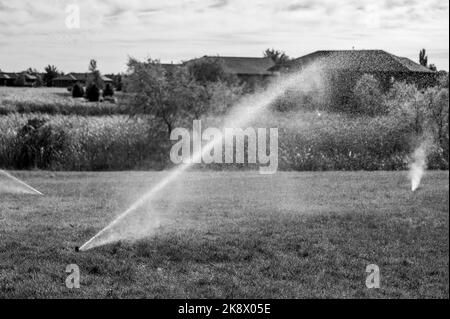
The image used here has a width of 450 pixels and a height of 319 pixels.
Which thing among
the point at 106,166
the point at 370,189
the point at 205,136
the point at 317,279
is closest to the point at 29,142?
the point at 106,166

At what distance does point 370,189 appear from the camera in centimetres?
1161

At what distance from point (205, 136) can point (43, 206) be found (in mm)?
8168

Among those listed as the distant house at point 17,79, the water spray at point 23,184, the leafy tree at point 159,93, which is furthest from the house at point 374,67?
the distant house at point 17,79

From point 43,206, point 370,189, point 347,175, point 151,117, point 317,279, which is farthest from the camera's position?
point 151,117

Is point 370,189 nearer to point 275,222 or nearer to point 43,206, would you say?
point 275,222

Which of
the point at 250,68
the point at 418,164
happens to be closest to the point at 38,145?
the point at 418,164

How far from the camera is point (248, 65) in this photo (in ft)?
102

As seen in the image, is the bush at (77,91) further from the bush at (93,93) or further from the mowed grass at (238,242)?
the mowed grass at (238,242)

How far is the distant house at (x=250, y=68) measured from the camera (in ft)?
86.9

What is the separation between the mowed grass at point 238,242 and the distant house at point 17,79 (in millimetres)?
11263

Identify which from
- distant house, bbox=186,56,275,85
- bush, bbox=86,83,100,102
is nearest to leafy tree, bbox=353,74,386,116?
distant house, bbox=186,56,275,85

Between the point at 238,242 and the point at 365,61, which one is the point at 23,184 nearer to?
the point at 238,242

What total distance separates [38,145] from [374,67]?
10.6m

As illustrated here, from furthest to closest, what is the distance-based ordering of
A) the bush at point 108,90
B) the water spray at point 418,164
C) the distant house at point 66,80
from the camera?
the bush at point 108,90 < the distant house at point 66,80 < the water spray at point 418,164
